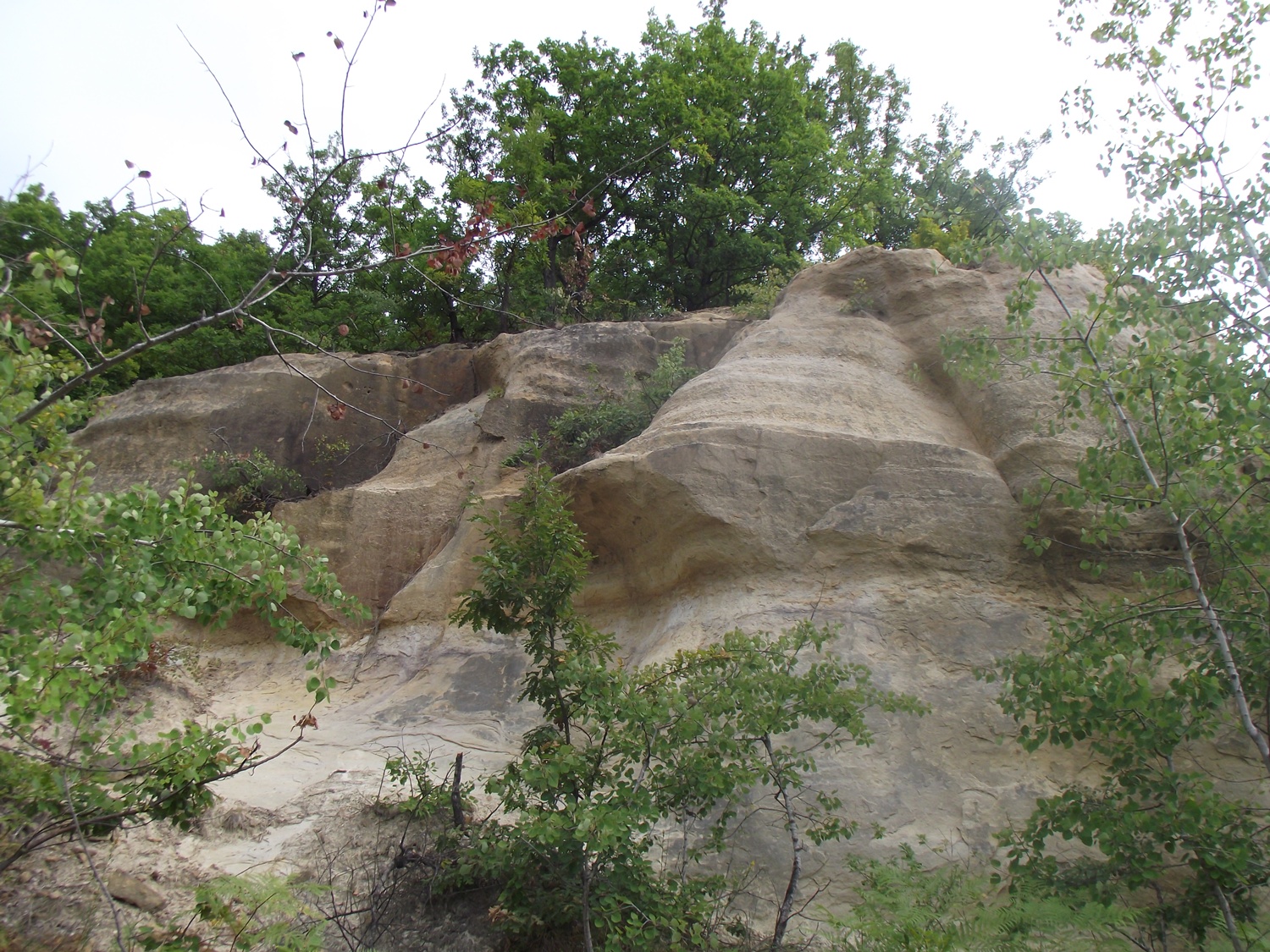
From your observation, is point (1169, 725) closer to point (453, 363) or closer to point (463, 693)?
point (463, 693)

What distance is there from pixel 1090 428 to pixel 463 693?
22.5 feet

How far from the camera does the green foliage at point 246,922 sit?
429 cm

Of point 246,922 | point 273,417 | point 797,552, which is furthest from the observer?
point 273,417

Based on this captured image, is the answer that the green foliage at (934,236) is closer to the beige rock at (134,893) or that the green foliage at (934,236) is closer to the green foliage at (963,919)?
the green foliage at (963,919)

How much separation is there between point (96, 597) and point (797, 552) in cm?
604

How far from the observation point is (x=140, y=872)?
5.94m

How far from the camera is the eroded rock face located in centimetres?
696

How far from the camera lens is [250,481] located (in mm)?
13562

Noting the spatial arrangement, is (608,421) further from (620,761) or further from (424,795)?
(620,761)

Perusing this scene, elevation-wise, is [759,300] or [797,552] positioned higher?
[759,300]

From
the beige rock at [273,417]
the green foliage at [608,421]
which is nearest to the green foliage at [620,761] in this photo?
the green foliage at [608,421]

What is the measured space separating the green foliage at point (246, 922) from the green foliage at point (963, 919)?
2.92 m

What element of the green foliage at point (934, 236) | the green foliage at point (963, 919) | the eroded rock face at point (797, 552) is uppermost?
the green foliage at point (934, 236)

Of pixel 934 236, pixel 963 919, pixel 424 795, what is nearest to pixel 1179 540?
pixel 963 919
